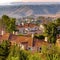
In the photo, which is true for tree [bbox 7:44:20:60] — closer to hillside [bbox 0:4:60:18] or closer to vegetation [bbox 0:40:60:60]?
vegetation [bbox 0:40:60:60]

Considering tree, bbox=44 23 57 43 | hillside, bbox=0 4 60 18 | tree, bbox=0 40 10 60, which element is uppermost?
tree, bbox=0 40 10 60

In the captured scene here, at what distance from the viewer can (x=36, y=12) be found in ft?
97.3

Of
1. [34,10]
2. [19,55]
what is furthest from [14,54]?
[34,10]

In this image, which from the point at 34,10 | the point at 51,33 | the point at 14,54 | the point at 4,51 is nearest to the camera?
the point at 14,54

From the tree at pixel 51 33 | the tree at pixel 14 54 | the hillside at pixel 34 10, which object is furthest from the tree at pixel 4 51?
the hillside at pixel 34 10

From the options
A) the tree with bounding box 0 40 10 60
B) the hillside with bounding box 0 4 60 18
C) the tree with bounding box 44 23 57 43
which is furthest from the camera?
the hillside with bounding box 0 4 60 18

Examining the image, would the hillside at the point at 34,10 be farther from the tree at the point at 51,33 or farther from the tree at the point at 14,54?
the tree at the point at 14,54

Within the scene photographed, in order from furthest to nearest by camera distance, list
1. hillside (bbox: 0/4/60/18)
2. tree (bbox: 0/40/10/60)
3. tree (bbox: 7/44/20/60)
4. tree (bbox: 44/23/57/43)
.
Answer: hillside (bbox: 0/4/60/18), tree (bbox: 44/23/57/43), tree (bbox: 0/40/10/60), tree (bbox: 7/44/20/60)

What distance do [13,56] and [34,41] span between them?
2.75 m

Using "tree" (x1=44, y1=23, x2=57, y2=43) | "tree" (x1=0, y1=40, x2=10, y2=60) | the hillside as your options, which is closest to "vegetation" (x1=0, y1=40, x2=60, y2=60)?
"tree" (x1=0, y1=40, x2=10, y2=60)

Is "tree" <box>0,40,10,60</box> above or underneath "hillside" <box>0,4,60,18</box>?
above

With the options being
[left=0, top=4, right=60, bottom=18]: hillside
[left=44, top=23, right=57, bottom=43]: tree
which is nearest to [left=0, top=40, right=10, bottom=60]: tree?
[left=44, top=23, right=57, bottom=43]: tree

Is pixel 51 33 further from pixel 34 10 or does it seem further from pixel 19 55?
pixel 34 10

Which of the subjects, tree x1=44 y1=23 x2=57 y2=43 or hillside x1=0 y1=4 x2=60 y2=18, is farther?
hillside x1=0 y1=4 x2=60 y2=18
